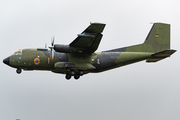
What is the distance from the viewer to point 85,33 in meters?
25.1

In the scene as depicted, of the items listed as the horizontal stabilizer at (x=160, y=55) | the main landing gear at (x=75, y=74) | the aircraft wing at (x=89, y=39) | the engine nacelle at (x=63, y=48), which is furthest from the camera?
the main landing gear at (x=75, y=74)

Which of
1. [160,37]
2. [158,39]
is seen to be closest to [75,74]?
[158,39]

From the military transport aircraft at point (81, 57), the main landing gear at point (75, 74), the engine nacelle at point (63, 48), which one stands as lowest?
the main landing gear at point (75, 74)

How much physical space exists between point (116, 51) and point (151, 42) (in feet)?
12.9

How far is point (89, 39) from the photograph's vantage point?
25.8m

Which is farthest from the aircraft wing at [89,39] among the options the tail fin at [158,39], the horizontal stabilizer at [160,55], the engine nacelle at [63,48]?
the horizontal stabilizer at [160,55]

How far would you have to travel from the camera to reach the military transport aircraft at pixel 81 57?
26.8 meters

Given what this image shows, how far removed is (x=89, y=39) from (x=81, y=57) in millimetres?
2908

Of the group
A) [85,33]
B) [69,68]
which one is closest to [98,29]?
[85,33]

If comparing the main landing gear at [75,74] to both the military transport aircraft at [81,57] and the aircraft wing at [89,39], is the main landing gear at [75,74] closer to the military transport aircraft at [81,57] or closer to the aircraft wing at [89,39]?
the military transport aircraft at [81,57]

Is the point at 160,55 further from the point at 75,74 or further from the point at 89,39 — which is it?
the point at 75,74

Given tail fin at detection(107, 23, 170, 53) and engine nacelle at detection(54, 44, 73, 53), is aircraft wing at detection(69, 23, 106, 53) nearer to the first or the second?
engine nacelle at detection(54, 44, 73, 53)

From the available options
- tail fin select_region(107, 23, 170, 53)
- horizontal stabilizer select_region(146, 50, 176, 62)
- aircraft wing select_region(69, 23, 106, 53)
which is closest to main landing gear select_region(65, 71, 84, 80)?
aircraft wing select_region(69, 23, 106, 53)

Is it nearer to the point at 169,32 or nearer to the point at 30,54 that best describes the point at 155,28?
the point at 169,32
